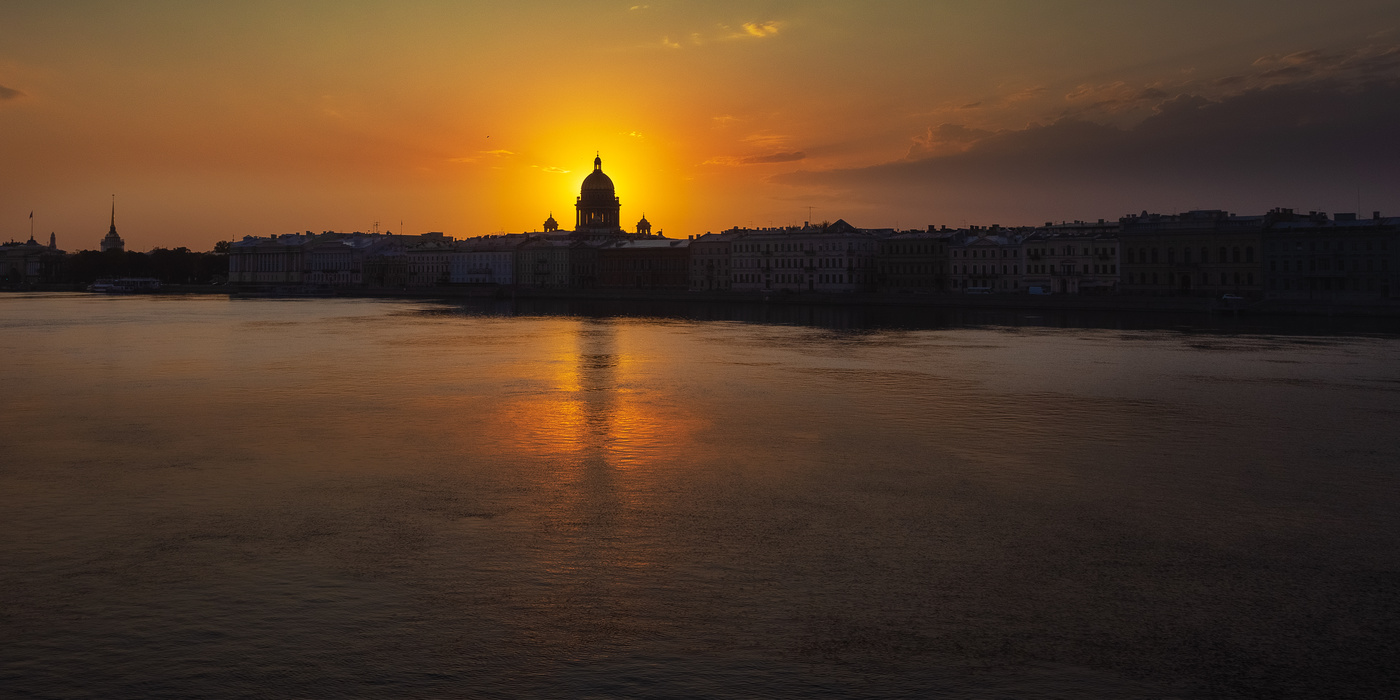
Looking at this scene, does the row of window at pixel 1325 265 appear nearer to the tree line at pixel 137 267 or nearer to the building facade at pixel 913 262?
the building facade at pixel 913 262

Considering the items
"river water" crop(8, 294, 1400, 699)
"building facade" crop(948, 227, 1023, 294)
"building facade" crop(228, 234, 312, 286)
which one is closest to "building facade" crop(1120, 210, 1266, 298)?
"building facade" crop(948, 227, 1023, 294)

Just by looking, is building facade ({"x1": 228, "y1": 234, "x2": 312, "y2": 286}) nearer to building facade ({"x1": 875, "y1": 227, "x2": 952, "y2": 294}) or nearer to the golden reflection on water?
building facade ({"x1": 875, "y1": 227, "x2": 952, "y2": 294})

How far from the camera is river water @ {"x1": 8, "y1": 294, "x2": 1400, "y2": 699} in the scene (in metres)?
7.49

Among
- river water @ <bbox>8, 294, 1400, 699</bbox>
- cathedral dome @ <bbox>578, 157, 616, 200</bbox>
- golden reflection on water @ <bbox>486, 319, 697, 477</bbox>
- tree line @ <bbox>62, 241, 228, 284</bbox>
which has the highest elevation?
cathedral dome @ <bbox>578, 157, 616, 200</bbox>

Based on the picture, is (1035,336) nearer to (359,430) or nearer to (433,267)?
(359,430)

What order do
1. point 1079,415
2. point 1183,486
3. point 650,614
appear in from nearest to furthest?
point 650,614
point 1183,486
point 1079,415

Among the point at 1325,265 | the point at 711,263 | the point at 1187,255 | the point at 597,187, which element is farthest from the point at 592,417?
the point at 597,187

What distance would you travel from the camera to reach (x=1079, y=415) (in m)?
19.8

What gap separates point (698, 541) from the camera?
1053cm

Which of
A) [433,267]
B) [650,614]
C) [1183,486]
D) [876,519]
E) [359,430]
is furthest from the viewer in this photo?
[433,267]

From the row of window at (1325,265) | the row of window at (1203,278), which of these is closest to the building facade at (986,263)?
the row of window at (1203,278)

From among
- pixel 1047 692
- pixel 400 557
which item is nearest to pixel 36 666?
pixel 400 557

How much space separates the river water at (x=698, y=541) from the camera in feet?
24.6

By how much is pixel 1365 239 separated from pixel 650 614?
2683 inches
